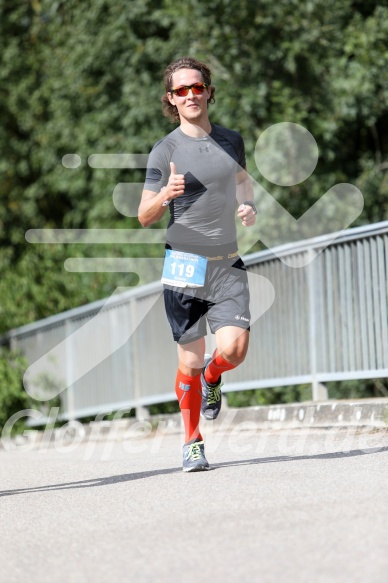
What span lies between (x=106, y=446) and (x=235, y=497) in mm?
4982

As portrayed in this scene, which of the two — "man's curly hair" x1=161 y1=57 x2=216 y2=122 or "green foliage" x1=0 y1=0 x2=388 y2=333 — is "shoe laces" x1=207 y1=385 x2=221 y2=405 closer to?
"man's curly hair" x1=161 y1=57 x2=216 y2=122

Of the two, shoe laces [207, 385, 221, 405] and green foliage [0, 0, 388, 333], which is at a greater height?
green foliage [0, 0, 388, 333]

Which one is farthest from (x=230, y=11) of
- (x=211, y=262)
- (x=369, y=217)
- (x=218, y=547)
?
(x=218, y=547)

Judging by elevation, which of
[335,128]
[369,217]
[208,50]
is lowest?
[369,217]

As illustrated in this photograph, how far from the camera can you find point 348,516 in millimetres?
4820

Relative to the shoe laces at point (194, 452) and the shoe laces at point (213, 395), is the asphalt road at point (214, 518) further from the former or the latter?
the shoe laces at point (213, 395)

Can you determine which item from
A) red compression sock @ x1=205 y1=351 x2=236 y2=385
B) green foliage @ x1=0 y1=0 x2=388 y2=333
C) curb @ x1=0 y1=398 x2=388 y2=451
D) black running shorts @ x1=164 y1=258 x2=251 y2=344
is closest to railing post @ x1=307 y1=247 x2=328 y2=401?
curb @ x1=0 y1=398 x2=388 y2=451

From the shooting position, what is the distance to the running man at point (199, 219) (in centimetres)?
662

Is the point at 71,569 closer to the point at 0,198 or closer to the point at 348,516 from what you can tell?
the point at 348,516

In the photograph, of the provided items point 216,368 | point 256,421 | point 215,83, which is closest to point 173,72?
point 216,368

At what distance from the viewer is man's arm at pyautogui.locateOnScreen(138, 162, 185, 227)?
6195 millimetres

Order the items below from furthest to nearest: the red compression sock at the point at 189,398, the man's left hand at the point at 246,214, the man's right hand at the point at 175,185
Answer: the red compression sock at the point at 189,398 → the man's left hand at the point at 246,214 → the man's right hand at the point at 175,185

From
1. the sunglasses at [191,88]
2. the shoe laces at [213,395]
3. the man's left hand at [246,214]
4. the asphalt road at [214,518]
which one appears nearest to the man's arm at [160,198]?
the man's left hand at [246,214]

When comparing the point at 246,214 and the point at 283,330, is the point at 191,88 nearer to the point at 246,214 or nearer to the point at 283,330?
the point at 246,214
